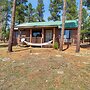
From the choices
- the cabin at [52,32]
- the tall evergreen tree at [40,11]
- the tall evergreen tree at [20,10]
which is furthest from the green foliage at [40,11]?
the cabin at [52,32]

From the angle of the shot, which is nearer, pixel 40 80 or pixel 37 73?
pixel 40 80

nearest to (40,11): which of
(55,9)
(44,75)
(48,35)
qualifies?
(55,9)

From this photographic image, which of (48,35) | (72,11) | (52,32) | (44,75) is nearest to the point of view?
(44,75)

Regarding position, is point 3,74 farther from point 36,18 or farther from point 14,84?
point 36,18

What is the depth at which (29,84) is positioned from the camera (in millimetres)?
9227

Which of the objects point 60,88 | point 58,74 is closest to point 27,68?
point 58,74

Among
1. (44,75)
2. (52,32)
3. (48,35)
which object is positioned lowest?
(44,75)

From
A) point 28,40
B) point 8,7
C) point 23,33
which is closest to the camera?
point 28,40

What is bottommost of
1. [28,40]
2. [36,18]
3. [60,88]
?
[60,88]

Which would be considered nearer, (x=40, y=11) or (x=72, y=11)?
(x=72, y=11)

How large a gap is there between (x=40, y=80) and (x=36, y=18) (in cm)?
4240

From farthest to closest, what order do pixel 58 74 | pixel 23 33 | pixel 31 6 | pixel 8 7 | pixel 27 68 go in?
pixel 31 6, pixel 8 7, pixel 23 33, pixel 27 68, pixel 58 74

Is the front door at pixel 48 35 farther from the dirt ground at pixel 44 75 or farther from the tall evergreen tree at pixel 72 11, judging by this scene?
the dirt ground at pixel 44 75

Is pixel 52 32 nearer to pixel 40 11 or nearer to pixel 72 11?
pixel 72 11
